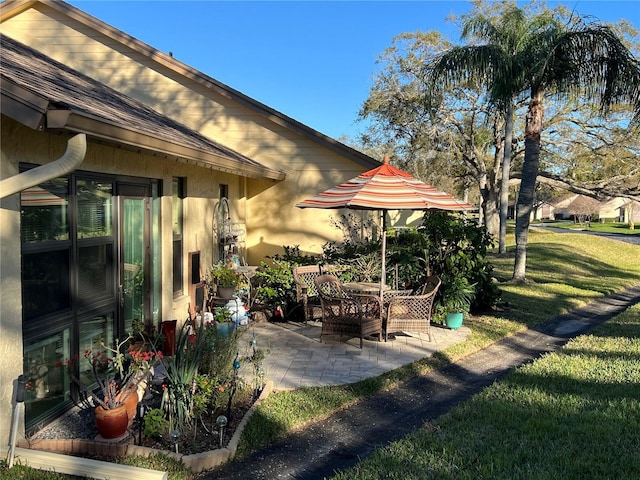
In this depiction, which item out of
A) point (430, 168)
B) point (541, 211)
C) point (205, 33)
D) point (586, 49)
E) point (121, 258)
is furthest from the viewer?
point (541, 211)

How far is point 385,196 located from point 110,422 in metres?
4.61

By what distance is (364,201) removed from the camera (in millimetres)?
7086

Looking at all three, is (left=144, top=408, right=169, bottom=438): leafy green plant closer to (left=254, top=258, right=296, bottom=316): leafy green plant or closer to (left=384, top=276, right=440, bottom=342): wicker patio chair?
(left=384, top=276, right=440, bottom=342): wicker patio chair

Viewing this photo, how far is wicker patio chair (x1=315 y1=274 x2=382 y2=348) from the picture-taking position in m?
7.29

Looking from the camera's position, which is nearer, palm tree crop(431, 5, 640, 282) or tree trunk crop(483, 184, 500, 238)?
palm tree crop(431, 5, 640, 282)

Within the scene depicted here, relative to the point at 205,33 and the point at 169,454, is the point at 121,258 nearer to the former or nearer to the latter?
the point at 169,454

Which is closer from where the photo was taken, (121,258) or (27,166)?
(27,166)

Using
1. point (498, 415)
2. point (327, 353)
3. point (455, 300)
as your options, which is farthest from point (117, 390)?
point (455, 300)

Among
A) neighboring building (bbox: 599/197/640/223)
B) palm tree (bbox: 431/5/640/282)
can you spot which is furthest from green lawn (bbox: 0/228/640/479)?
neighboring building (bbox: 599/197/640/223)

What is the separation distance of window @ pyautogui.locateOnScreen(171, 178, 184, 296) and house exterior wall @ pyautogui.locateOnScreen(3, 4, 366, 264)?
3.20 meters

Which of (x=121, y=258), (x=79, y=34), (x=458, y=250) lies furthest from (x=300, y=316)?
(x=79, y=34)

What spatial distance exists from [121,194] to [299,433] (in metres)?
3.52

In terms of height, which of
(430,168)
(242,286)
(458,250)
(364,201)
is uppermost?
(430,168)

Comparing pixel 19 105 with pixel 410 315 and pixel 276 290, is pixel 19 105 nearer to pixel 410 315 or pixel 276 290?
pixel 410 315
